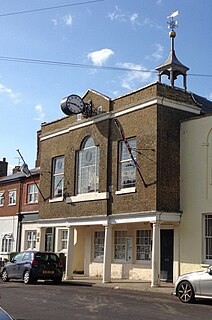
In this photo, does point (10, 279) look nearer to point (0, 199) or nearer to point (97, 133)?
point (97, 133)

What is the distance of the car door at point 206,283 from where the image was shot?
14.4 metres

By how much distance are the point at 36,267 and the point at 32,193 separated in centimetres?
1381

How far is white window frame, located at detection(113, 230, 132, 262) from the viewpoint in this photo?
25.1m

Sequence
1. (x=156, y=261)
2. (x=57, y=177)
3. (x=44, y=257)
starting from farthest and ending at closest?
1. (x=57, y=177)
2. (x=44, y=257)
3. (x=156, y=261)

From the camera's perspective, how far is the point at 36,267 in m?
22.4

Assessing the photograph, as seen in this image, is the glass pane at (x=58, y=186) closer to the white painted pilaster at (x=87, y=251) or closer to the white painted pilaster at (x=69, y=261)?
the white painted pilaster at (x=87, y=251)

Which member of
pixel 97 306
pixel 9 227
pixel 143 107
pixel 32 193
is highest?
pixel 143 107

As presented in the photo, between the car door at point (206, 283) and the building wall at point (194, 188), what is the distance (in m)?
5.75

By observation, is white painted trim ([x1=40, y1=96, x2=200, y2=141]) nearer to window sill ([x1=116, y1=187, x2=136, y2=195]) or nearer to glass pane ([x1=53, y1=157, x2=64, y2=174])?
glass pane ([x1=53, y1=157, x2=64, y2=174])

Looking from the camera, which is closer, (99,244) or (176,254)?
(176,254)

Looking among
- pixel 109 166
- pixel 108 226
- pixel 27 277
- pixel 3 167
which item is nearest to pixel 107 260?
pixel 108 226

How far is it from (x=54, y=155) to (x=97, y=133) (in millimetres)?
4813

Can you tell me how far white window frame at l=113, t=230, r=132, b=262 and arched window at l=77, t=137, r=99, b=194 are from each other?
2886mm

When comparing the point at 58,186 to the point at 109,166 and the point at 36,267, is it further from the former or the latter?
the point at 36,267
